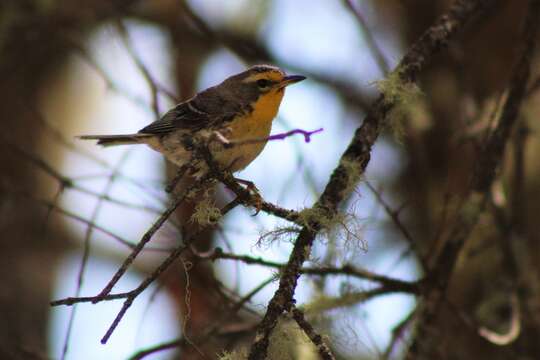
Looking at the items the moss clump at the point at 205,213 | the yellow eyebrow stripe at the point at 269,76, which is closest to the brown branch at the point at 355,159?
the moss clump at the point at 205,213

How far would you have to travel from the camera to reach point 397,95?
9.99 feet

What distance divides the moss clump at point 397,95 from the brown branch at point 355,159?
0.08 feet

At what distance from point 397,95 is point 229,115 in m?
1.01

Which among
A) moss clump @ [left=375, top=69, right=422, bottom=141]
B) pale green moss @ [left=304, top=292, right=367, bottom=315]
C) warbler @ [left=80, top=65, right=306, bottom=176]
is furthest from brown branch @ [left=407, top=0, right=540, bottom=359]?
warbler @ [left=80, top=65, right=306, bottom=176]

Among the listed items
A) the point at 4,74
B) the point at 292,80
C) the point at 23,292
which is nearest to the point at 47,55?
the point at 4,74

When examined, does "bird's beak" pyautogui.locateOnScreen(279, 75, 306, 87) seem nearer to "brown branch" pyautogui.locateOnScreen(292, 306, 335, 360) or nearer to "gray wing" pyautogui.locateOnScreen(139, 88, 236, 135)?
"gray wing" pyautogui.locateOnScreen(139, 88, 236, 135)

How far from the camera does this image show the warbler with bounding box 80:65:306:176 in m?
3.75

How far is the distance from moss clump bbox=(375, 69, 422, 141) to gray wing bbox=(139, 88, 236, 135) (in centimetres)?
94

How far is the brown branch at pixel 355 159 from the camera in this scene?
93.4 inches

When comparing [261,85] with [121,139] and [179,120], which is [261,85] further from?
[121,139]

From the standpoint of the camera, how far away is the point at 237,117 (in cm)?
376

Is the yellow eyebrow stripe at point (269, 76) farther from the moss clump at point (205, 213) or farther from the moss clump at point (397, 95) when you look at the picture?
the moss clump at point (205, 213)

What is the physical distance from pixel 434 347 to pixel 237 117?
155cm

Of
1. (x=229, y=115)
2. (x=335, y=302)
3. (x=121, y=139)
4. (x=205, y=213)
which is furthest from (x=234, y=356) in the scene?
(x=121, y=139)
